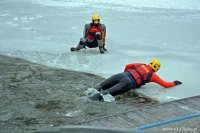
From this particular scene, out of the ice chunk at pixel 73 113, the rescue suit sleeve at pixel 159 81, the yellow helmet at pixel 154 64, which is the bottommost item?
the ice chunk at pixel 73 113

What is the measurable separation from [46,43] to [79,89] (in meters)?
3.66

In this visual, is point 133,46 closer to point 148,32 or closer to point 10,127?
point 148,32

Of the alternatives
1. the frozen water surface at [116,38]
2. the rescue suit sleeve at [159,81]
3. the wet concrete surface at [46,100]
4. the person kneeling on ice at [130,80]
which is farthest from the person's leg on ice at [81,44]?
the rescue suit sleeve at [159,81]

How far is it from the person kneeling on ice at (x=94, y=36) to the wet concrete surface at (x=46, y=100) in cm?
181

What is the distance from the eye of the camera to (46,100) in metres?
5.40

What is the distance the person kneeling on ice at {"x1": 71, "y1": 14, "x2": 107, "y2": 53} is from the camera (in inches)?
346

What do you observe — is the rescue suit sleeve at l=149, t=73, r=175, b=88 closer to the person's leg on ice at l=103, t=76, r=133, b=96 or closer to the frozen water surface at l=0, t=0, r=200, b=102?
the frozen water surface at l=0, t=0, r=200, b=102

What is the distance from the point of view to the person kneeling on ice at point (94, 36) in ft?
28.8

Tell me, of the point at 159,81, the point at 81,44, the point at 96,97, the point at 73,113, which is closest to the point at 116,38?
the point at 81,44

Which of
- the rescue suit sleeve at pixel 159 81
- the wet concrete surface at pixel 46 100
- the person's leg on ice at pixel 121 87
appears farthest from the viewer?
the rescue suit sleeve at pixel 159 81

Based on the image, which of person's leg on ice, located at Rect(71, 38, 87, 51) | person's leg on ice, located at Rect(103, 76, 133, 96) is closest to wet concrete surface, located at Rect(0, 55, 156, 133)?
person's leg on ice, located at Rect(103, 76, 133, 96)

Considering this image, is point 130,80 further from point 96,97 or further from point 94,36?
point 94,36

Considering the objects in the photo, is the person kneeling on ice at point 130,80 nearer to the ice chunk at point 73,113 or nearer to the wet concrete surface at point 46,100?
the wet concrete surface at point 46,100

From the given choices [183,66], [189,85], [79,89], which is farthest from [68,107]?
[183,66]
